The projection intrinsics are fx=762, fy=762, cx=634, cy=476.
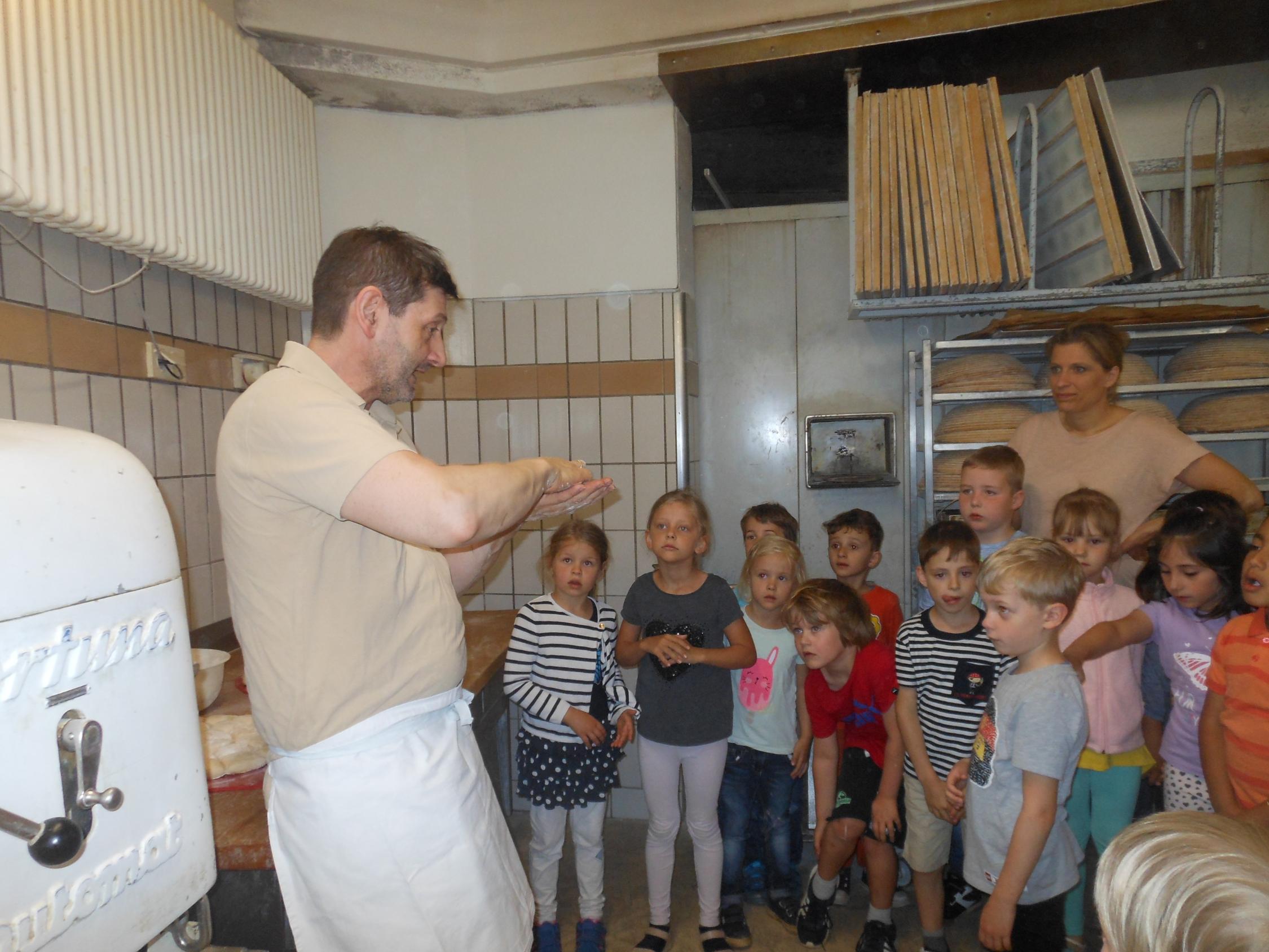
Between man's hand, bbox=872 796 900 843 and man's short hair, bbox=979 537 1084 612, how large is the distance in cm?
72

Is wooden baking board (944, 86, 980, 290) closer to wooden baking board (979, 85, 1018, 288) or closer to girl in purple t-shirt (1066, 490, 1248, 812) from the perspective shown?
wooden baking board (979, 85, 1018, 288)

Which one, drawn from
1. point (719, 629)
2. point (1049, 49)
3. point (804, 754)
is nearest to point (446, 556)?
point (719, 629)

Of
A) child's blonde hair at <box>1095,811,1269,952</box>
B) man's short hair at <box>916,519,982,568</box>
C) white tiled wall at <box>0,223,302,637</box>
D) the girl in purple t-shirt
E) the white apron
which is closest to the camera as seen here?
child's blonde hair at <box>1095,811,1269,952</box>

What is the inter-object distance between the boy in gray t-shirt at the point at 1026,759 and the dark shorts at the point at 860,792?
38 cm

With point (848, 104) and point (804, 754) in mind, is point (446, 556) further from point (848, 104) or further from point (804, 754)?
point (848, 104)

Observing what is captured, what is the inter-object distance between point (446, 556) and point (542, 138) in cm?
205

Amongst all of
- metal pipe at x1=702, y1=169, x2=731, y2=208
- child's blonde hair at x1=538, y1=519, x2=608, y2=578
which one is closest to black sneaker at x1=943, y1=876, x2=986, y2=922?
child's blonde hair at x1=538, y1=519, x2=608, y2=578

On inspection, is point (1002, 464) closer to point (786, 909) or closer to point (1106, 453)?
point (1106, 453)

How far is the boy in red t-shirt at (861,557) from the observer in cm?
243

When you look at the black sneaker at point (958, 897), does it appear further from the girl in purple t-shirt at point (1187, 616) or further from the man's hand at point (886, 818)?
the girl in purple t-shirt at point (1187, 616)

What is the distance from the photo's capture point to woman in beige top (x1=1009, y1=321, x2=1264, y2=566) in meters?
2.10

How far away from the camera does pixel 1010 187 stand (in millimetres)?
2521

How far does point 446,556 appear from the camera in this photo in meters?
1.58

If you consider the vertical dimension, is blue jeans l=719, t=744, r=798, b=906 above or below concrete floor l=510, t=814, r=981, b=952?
above
